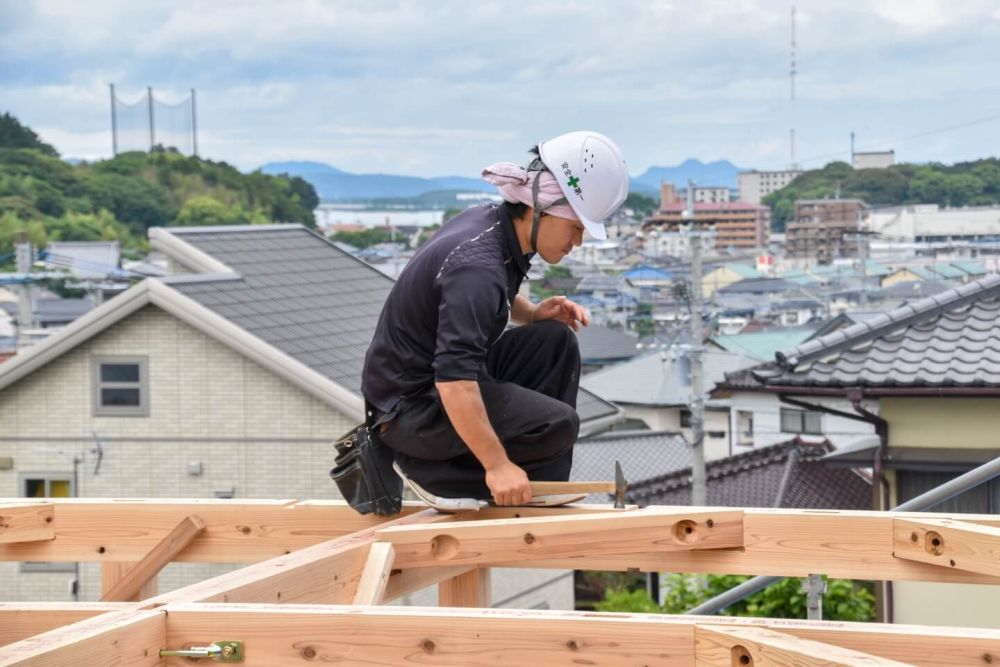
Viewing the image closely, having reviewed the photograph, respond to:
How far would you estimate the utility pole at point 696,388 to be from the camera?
17.4 m

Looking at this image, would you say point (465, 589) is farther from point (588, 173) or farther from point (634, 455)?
point (634, 455)

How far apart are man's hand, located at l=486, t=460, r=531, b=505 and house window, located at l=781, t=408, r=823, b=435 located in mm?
22500

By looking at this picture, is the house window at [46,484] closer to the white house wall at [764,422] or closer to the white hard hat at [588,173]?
the white house wall at [764,422]

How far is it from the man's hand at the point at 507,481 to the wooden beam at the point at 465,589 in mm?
228

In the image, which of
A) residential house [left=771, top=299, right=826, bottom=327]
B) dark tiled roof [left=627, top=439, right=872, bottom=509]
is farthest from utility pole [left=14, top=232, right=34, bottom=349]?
residential house [left=771, top=299, right=826, bottom=327]

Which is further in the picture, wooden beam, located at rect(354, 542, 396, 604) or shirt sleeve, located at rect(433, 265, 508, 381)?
shirt sleeve, located at rect(433, 265, 508, 381)

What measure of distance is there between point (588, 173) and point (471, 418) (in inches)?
26.8

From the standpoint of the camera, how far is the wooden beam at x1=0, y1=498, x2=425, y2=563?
371 cm

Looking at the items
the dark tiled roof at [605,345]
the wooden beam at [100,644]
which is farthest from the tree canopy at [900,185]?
the wooden beam at [100,644]

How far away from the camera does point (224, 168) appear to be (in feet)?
278

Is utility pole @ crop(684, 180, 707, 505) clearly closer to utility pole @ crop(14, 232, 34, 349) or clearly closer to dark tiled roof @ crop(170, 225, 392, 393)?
dark tiled roof @ crop(170, 225, 392, 393)

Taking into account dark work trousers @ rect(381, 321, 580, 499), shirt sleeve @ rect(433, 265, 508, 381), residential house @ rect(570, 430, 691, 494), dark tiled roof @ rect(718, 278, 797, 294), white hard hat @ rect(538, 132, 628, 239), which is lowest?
residential house @ rect(570, 430, 691, 494)

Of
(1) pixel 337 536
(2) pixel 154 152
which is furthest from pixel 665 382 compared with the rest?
(2) pixel 154 152

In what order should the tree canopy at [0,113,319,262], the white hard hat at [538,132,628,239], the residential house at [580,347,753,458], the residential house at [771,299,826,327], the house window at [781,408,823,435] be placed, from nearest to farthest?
the white hard hat at [538,132,628,239]
the house window at [781,408,823,435]
the residential house at [580,347,753,458]
the residential house at [771,299,826,327]
the tree canopy at [0,113,319,262]
